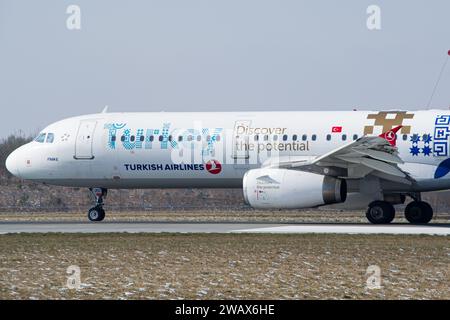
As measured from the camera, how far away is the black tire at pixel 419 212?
3428cm

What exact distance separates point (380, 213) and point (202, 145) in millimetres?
6494

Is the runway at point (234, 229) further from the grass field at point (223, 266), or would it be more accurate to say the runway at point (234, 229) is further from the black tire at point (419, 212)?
the black tire at point (419, 212)

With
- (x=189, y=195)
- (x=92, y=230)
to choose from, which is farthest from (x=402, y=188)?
(x=189, y=195)

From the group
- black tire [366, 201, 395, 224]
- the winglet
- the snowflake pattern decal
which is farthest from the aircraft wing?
black tire [366, 201, 395, 224]

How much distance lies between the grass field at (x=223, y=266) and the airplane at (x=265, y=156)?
5.47 m

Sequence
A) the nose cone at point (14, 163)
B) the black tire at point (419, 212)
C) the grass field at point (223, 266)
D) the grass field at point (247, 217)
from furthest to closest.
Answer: the grass field at point (247, 217) → the nose cone at point (14, 163) → the black tire at point (419, 212) → the grass field at point (223, 266)

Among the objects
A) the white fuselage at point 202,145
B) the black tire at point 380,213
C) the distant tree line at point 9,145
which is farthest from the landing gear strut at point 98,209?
the distant tree line at point 9,145

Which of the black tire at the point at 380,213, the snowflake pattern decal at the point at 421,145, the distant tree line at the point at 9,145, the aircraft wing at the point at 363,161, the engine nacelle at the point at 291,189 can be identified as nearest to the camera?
the aircraft wing at the point at 363,161

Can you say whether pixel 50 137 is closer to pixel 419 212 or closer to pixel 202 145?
pixel 202 145

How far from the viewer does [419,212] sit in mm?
34375

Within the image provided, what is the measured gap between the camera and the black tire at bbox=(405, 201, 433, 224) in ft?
112

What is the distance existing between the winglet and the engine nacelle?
207 centimetres

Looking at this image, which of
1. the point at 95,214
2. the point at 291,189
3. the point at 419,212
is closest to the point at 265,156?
the point at 291,189

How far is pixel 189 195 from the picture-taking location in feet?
212
